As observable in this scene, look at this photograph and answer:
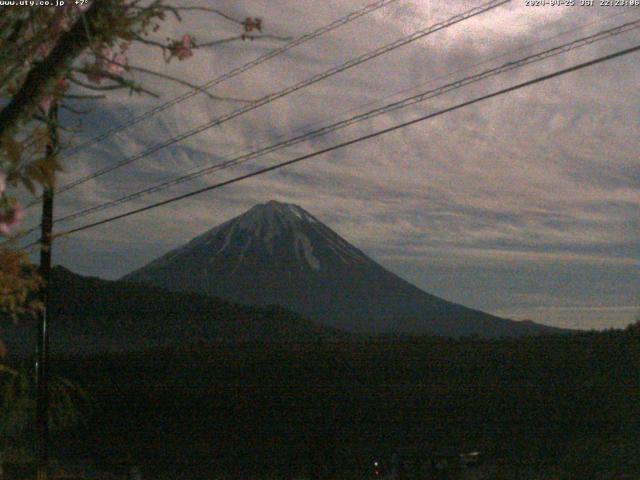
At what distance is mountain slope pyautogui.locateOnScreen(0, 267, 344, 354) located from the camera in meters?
55.1

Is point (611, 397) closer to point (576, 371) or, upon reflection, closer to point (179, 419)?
point (576, 371)

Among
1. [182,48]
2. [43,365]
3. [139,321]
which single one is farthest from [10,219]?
[139,321]

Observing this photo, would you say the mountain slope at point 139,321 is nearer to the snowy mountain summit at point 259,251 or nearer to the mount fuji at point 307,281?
the mount fuji at point 307,281

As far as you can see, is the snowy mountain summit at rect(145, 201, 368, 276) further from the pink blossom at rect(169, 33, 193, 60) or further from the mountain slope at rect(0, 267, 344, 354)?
the pink blossom at rect(169, 33, 193, 60)

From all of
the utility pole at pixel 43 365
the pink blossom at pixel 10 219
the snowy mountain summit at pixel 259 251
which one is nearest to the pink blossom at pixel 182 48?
the pink blossom at pixel 10 219

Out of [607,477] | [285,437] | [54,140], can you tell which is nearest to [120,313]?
[285,437]

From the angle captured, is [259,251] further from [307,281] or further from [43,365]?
[43,365]

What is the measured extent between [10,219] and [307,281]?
155879 mm

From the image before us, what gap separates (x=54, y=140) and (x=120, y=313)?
5804 cm

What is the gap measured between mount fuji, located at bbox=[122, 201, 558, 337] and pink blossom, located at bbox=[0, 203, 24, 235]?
10729 centimetres

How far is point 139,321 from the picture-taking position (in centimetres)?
6031

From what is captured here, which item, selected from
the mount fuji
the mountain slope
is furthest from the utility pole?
the mount fuji

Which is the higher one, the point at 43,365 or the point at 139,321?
the point at 139,321

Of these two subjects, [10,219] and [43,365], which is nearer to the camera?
[10,219]
